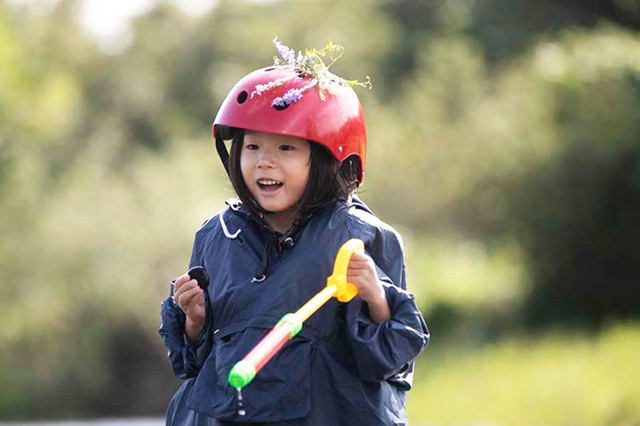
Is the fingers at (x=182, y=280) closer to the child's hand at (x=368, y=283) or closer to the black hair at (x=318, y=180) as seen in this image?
the black hair at (x=318, y=180)

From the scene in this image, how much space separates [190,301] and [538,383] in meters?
9.08

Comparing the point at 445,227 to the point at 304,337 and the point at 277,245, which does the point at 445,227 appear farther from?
the point at 304,337

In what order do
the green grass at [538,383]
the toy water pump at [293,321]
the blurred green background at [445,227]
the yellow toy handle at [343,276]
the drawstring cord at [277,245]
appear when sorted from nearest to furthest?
the toy water pump at [293,321]
the yellow toy handle at [343,276]
the drawstring cord at [277,245]
the green grass at [538,383]
the blurred green background at [445,227]

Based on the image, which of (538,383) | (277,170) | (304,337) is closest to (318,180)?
(277,170)

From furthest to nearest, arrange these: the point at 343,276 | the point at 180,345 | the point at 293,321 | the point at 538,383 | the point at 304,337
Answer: the point at 538,383 < the point at 180,345 < the point at 304,337 < the point at 343,276 < the point at 293,321

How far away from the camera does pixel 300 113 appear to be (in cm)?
390

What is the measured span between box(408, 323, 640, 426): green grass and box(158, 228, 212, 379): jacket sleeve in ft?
23.3

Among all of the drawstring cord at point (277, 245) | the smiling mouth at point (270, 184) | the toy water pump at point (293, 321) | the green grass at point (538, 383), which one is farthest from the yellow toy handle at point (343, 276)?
the green grass at point (538, 383)

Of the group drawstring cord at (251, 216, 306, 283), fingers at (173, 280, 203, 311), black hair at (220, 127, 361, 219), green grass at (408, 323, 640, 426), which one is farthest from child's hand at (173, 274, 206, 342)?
green grass at (408, 323, 640, 426)

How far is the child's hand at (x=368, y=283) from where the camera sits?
144 inches

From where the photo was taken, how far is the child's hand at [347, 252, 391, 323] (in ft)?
12.0

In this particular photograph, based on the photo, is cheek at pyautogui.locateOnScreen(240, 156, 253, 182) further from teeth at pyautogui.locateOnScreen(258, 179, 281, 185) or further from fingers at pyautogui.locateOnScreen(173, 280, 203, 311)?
fingers at pyautogui.locateOnScreen(173, 280, 203, 311)

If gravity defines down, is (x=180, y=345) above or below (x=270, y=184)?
below

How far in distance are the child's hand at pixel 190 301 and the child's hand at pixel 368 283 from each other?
1.82ft
